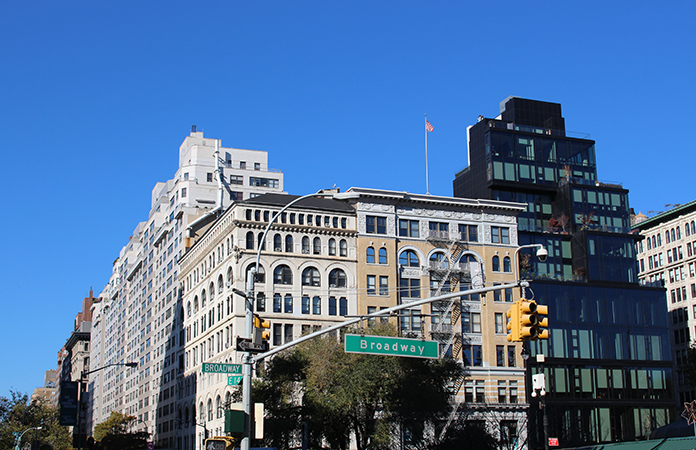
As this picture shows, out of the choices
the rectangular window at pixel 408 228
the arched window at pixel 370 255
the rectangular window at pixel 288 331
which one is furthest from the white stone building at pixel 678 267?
the rectangular window at pixel 288 331

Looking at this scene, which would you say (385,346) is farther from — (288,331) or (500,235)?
(500,235)

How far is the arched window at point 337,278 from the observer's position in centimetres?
8344

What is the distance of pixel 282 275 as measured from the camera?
268ft

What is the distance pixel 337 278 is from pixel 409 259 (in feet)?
27.5

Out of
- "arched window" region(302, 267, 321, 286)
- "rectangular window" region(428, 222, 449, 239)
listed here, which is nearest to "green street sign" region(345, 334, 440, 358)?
"arched window" region(302, 267, 321, 286)

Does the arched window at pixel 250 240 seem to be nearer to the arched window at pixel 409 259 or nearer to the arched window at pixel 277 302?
the arched window at pixel 277 302

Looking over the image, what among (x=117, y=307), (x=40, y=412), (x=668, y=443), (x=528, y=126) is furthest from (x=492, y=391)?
(x=117, y=307)

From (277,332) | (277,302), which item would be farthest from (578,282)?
(277,332)

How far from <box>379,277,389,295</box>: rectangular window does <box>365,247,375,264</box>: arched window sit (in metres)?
2.10

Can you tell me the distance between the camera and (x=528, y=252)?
304ft

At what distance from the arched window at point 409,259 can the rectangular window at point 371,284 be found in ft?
12.4

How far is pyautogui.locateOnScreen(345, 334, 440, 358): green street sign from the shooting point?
27.2 meters

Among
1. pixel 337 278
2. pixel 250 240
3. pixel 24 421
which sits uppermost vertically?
pixel 250 240

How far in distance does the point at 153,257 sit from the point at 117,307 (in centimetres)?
4757
